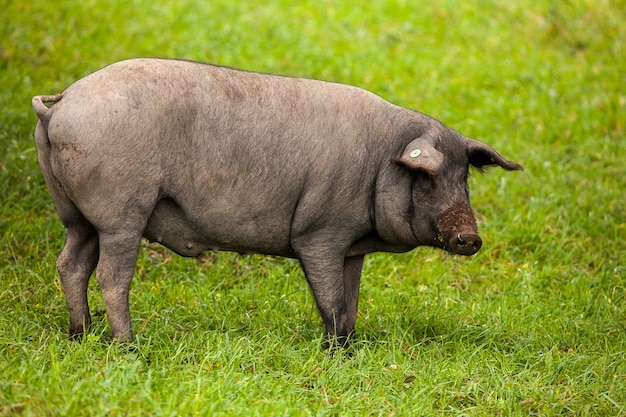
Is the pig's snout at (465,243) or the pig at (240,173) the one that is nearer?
the pig at (240,173)

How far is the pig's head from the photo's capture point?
17.7ft

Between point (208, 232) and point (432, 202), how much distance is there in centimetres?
134

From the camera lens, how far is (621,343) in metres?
6.12

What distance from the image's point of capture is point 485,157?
5.63 m

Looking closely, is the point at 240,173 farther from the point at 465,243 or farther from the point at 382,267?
the point at 382,267

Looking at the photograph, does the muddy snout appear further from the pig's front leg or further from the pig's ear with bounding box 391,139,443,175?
the pig's front leg

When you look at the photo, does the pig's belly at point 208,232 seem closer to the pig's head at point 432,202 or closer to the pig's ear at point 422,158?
the pig's head at point 432,202

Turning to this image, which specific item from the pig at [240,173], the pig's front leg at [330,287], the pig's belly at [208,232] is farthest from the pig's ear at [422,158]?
the pig's belly at [208,232]

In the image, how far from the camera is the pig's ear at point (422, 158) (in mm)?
5180

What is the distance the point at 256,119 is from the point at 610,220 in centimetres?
395

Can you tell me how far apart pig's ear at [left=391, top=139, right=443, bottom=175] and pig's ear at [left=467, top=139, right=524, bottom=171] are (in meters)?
0.35

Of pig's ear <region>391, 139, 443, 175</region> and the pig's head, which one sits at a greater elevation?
pig's ear <region>391, 139, 443, 175</region>

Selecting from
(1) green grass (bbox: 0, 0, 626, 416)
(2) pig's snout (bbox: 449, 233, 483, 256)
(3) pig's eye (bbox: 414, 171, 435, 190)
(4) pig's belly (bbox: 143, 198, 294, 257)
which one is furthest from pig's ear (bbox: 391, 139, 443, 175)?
(1) green grass (bbox: 0, 0, 626, 416)

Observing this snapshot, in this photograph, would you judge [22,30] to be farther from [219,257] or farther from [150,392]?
[150,392]
